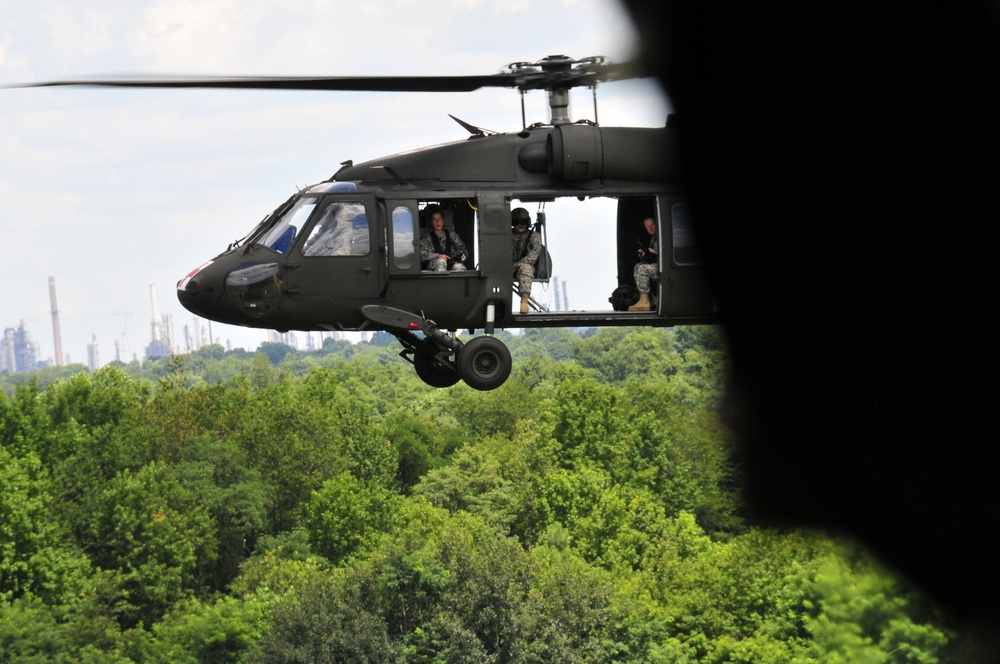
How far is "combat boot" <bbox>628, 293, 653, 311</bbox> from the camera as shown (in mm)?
20000

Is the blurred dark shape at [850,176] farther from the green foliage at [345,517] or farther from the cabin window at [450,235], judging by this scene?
the green foliage at [345,517]

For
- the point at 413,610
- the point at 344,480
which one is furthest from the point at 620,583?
the point at 344,480

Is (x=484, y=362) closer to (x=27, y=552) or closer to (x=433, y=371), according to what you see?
(x=433, y=371)

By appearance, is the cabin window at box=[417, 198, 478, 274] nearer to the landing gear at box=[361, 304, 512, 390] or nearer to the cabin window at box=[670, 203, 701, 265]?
the landing gear at box=[361, 304, 512, 390]

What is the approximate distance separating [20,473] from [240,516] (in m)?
18.0

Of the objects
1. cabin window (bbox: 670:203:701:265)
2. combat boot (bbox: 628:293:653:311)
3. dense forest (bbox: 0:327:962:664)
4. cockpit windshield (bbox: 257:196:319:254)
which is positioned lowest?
dense forest (bbox: 0:327:962:664)

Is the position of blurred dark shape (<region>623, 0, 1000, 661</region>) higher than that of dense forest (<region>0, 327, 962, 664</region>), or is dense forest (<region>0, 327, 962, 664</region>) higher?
blurred dark shape (<region>623, 0, 1000, 661</region>)

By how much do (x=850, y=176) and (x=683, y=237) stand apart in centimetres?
363

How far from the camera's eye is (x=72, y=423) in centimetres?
9606

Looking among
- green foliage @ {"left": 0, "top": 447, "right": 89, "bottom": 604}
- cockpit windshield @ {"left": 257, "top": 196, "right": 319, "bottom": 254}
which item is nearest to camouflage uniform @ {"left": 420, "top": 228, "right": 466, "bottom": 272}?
cockpit windshield @ {"left": 257, "top": 196, "right": 319, "bottom": 254}

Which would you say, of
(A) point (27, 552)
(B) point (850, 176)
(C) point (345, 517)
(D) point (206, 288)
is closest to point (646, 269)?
(B) point (850, 176)

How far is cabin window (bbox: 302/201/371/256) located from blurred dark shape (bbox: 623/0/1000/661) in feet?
13.4

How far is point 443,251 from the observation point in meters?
20.0

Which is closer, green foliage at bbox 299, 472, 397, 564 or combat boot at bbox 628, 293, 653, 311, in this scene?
combat boot at bbox 628, 293, 653, 311
